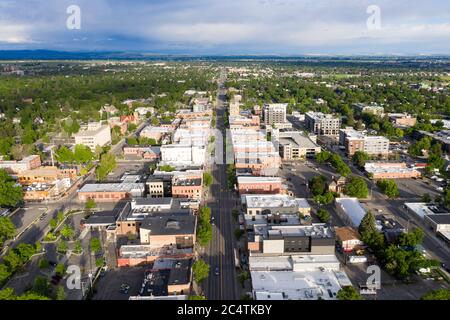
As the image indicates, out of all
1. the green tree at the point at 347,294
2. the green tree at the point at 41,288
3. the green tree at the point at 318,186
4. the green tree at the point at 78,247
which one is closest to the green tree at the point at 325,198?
the green tree at the point at 318,186

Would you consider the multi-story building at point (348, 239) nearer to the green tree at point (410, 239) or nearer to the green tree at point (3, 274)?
the green tree at point (410, 239)

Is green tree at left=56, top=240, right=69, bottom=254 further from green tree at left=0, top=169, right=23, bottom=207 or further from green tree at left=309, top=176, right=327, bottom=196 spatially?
green tree at left=309, top=176, right=327, bottom=196

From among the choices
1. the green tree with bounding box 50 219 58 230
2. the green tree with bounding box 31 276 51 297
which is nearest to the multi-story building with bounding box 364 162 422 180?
the green tree with bounding box 50 219 58 230

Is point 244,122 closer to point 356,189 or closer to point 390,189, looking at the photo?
point 356,189

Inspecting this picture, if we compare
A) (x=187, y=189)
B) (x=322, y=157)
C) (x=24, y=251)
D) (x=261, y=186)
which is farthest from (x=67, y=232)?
(x=322, y=157)

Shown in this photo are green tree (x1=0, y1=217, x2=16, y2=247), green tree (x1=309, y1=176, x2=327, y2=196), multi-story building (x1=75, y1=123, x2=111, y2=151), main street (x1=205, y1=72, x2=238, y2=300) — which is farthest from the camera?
multi-story building (x1=75, y1=123, x2=111, y2=151)
